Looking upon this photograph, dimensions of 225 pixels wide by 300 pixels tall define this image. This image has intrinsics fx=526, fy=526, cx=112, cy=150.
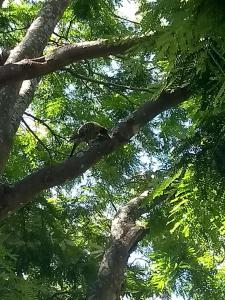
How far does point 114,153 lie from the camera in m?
6.66

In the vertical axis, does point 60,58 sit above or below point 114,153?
below

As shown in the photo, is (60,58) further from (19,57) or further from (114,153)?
(114,153)

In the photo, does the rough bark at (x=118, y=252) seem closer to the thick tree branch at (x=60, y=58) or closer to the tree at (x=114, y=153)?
the tree at (x=114, y=153)

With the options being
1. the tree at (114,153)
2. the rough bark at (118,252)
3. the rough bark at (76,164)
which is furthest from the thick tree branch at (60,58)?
the rough bark at (118,252)

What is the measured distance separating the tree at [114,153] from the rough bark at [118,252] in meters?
0.02

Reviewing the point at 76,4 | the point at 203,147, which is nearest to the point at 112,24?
the point at 76,4

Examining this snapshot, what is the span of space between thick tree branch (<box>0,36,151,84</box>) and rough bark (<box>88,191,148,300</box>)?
1549 millimetres

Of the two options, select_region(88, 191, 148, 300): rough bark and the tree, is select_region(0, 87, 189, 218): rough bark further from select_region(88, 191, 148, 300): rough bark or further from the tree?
select_region(88, 191, 148, 300): rough bark

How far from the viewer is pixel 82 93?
25.8 feet

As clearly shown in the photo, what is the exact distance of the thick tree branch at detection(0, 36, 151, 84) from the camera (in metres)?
2.83

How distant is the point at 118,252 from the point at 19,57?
2.40 metres

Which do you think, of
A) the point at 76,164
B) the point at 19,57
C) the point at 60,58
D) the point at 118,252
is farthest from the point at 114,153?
the point at 60,58

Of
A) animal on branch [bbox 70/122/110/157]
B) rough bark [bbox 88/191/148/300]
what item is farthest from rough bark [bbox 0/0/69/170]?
rough bark [bbox 88/191/148/300]

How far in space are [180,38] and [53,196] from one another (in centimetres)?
686
